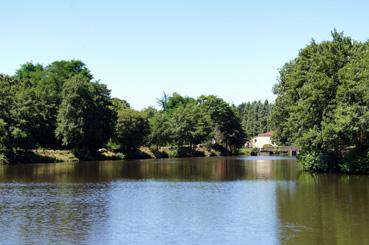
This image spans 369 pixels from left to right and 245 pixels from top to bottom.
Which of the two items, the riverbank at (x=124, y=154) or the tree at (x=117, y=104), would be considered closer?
the riverbank at (x=124, y=154)

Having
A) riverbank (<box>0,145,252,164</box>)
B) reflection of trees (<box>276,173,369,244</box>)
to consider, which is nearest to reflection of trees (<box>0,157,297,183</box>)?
reflection of trees (<box>276,173,369,244</box>)

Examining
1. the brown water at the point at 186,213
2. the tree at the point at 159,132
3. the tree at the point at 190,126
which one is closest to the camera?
the brown water at the point at 186,213

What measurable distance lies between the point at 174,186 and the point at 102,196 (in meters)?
9.66

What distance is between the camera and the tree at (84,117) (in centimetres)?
9677

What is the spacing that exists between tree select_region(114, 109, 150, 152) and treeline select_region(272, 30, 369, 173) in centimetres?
5349

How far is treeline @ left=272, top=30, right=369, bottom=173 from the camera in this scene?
4944 cm

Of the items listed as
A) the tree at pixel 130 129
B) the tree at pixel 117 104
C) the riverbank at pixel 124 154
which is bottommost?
the riverbank at pixel 124 154

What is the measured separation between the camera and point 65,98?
99.2 metres

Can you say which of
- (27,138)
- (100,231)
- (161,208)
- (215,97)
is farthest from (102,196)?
(215,97)

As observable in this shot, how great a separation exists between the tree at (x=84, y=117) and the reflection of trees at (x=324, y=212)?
59650mm

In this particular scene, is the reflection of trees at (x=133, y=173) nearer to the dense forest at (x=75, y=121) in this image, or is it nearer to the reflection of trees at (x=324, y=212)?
the reflection of trees at (x=324, y=212)

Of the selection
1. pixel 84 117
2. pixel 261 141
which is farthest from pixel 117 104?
pixel 261 141

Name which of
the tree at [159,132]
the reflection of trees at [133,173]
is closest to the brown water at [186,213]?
the reflection of trees at [133,173]

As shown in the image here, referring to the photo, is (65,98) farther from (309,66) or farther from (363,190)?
(363,190)
